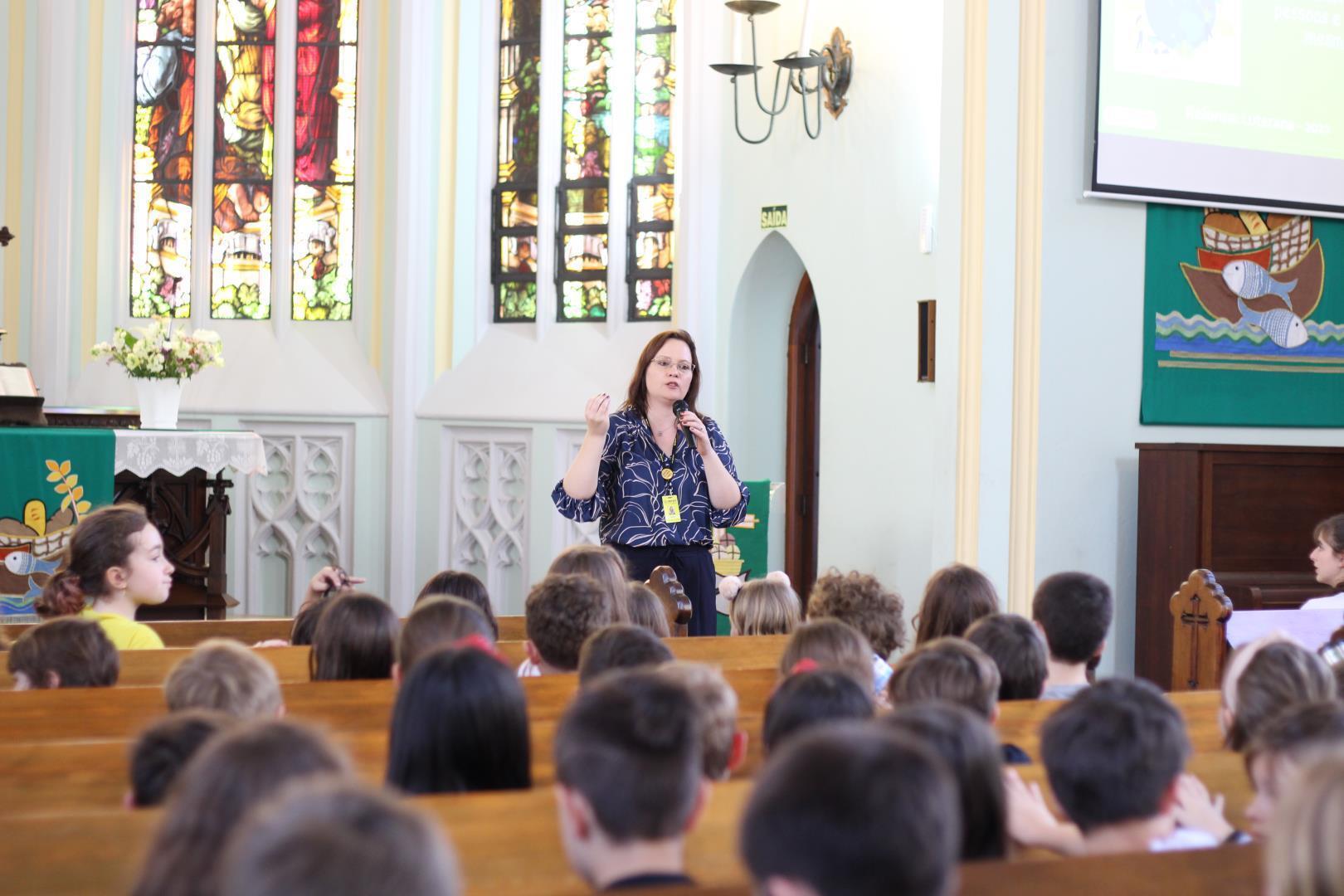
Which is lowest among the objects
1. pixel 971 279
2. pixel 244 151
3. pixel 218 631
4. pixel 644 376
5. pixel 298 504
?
pixel 218 631

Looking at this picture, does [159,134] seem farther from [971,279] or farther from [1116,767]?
[1116,767]

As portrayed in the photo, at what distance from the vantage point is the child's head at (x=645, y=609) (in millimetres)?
3406

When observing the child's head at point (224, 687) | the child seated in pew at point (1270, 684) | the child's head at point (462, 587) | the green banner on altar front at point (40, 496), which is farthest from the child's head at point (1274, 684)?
the green banner on altar front at point (40, 496)

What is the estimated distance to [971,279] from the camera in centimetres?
600

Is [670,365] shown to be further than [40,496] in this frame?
No

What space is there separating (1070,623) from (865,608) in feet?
1.73

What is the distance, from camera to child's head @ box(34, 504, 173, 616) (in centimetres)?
348

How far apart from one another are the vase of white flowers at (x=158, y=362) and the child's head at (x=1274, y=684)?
17.9 feet

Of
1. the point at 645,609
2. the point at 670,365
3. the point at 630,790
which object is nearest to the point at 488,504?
the point at 670,365

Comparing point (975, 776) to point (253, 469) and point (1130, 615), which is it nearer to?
point (1130, 615)

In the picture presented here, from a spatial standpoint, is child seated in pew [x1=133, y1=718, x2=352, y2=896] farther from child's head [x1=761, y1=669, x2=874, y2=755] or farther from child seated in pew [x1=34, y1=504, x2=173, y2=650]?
child seated in pew [x1=34, y1=504, x2=173, y2=650]

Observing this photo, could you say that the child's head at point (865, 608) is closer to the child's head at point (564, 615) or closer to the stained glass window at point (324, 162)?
the child's head at point (564, 615)

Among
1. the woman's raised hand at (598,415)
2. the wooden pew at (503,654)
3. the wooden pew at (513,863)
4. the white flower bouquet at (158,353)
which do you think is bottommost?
the wooden pew at (503,654)

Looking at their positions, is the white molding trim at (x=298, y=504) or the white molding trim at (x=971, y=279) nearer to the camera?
the white molding trim at (x=971, y=279)
